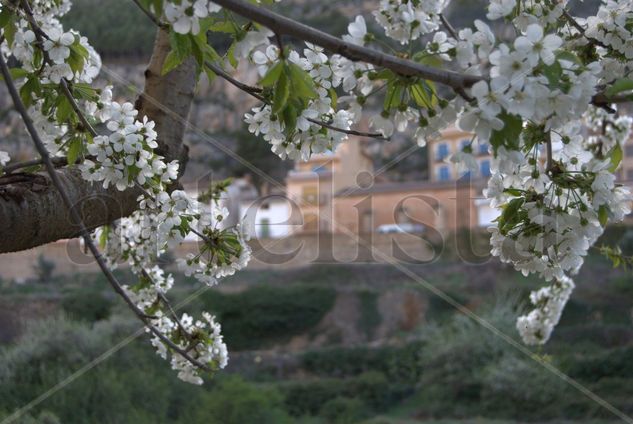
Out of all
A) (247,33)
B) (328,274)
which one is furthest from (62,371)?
(328,274)

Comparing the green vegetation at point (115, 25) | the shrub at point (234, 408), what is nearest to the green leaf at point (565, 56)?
the shrub at point (234, 408)

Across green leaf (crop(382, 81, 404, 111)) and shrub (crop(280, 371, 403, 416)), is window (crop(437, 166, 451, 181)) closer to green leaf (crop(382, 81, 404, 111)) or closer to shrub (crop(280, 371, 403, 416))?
shrub (crop(280, 371, 403, 416))

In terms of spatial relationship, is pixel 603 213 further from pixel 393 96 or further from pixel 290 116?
pixel 290 116

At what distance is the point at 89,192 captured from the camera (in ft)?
6.53

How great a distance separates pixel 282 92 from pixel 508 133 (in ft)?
1.37

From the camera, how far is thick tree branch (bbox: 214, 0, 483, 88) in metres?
1.26

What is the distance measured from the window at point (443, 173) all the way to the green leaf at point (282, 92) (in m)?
25.1

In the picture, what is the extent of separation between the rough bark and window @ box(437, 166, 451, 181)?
24326 millimetres

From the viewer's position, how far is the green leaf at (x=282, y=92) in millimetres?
1421

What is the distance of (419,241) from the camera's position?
23938 mm

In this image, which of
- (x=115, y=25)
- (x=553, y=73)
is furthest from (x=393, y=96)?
(x=115, y=25)

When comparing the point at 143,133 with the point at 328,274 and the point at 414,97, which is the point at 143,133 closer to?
the point at 414,97

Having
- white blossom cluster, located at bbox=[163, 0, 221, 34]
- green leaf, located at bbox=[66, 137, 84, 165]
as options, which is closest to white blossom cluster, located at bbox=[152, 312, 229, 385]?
green leaf, located at bbox=[66, 137, 84, 165]

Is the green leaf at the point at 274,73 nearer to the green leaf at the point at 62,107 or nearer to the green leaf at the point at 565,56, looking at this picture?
the green leaf at the point at 565,56
